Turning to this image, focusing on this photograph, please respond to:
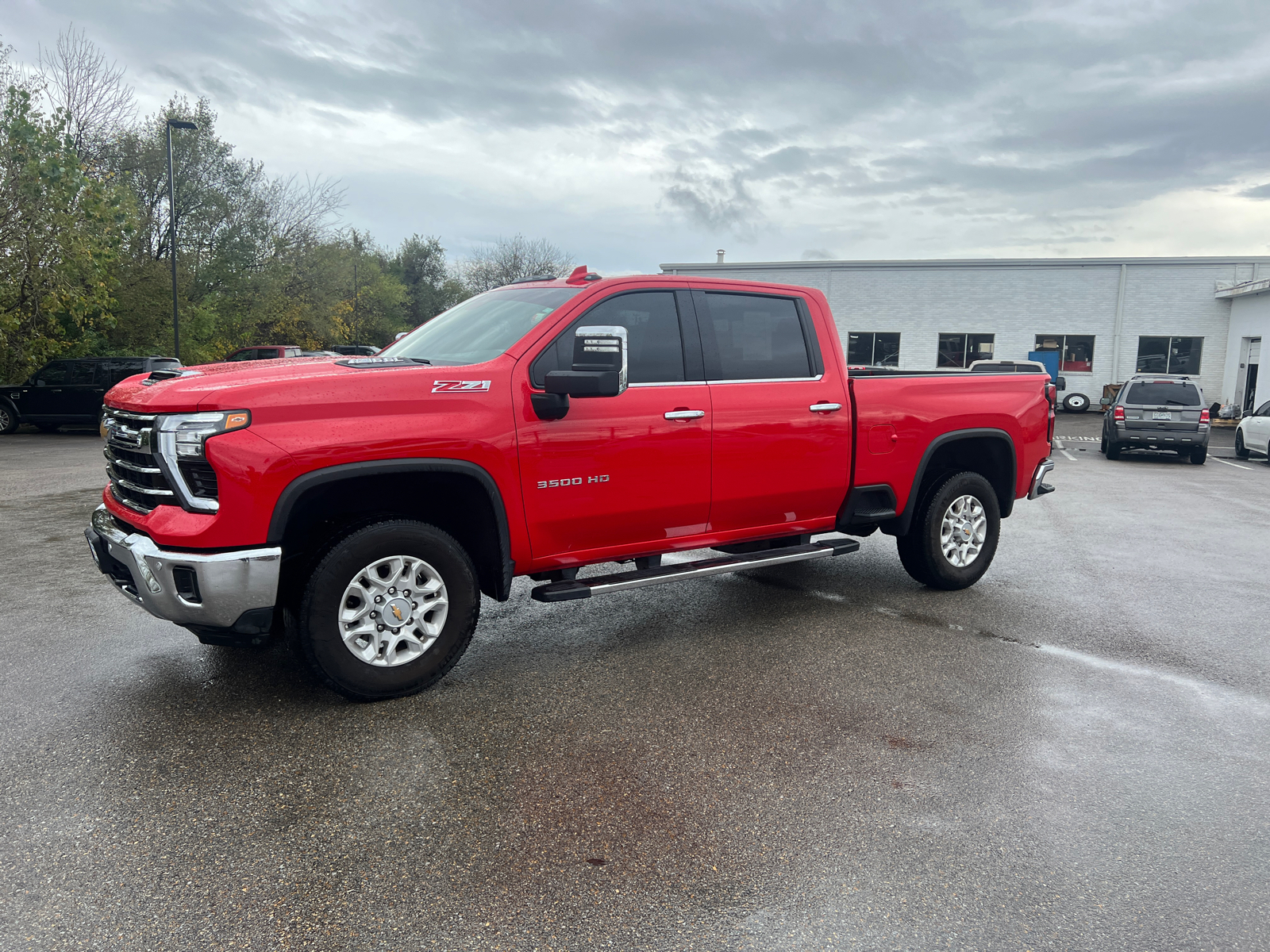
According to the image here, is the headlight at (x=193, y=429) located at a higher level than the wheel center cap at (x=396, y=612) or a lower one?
higher

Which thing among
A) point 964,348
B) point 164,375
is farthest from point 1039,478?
point 964,348

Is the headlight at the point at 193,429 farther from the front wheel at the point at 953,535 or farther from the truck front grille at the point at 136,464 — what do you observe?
the front wheel at the point at 953,535

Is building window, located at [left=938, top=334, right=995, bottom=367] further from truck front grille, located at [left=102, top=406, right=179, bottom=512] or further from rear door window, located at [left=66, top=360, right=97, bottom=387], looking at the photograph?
truck front grille, located at [left=102, top=406, right=179, bottom=512]

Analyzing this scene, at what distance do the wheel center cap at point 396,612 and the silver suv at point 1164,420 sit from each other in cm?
1686

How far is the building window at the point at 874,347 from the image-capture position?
116ft

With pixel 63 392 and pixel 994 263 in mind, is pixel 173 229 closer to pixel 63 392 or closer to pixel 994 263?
pixel 63 392

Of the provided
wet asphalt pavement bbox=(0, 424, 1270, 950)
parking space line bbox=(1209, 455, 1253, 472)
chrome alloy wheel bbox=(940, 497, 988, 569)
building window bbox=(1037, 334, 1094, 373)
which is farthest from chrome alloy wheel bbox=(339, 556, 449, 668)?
building window bbox=(1037, 334, 1094, 373)

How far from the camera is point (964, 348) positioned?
3456 centimetres

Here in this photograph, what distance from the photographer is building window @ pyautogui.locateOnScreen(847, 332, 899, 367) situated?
3531 centimetres

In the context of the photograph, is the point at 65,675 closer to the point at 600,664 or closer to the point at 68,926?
the point at 68,926

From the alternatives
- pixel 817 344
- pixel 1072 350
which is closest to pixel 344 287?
pixel 1072 350

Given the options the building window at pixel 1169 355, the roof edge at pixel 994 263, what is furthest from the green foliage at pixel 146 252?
the building window at pixel 1169 355

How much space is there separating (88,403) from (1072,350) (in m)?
31.5

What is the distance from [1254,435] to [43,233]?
25938 mm
